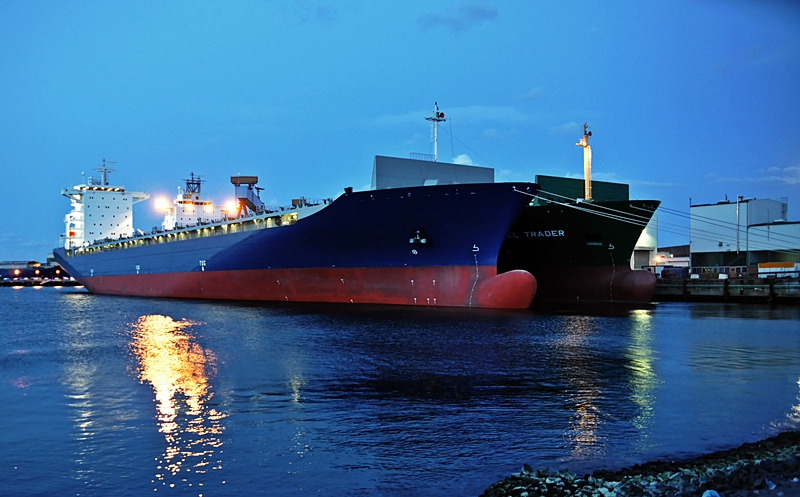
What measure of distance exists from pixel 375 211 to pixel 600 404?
1242cm

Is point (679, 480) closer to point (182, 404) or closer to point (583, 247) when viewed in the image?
point (182, 404)

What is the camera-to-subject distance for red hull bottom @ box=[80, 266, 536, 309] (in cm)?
1825

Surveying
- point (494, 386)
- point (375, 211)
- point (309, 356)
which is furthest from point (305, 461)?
point (375, 211)

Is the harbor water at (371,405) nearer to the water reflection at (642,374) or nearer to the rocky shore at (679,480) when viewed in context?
the water reflection at (642,374)

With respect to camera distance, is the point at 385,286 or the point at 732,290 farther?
the point at 732,290

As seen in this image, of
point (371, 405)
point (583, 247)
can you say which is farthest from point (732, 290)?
point (371, 405)

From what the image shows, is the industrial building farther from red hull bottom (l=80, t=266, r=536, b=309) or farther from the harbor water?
the harbor water

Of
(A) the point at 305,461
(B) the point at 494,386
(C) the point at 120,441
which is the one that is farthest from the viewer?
(B) the point at 494,386

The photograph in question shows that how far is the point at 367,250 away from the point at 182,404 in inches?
500

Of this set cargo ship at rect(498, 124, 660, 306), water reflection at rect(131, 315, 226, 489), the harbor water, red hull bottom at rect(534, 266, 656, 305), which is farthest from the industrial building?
water reflection at rect(131, 315, 226, 489)

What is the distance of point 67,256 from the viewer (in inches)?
1693

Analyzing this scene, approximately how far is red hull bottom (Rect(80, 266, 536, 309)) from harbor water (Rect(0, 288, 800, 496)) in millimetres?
3880

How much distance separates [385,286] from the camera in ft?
65.3

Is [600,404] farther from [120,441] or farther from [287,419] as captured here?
[120,441]
